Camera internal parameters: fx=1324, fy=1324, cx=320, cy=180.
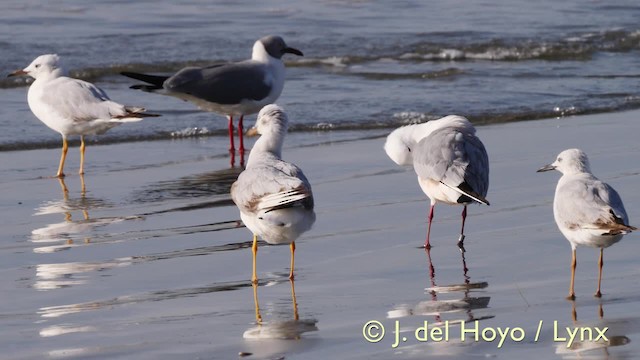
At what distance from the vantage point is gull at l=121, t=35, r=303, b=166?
1200 centimetres

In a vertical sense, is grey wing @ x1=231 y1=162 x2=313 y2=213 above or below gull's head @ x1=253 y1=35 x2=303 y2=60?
below

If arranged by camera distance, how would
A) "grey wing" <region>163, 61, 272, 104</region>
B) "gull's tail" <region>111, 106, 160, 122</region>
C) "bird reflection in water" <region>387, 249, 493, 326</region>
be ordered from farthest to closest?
"grey wing" <region>163, 61, 272, 104</region>, "gull's tail" <region>111, 106, 160, 122</region>, "bird reflection in water" <region>387, 249, 493, 326</region>

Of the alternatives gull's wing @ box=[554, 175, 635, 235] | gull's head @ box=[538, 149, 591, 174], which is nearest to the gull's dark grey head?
gull's head @ box=[538, 149, 591, 174]

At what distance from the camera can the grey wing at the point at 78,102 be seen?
10.3m

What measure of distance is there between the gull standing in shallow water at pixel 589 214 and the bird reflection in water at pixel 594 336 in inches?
18.6

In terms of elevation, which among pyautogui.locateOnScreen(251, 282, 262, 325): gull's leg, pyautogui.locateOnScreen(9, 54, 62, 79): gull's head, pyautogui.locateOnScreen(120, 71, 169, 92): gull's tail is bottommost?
pyautogui.locateOnScreen(251, 282, 262, 325): gull's leg

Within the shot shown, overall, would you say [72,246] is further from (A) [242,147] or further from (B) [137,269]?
(A) [242,147]

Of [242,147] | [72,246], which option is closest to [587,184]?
[72,246]

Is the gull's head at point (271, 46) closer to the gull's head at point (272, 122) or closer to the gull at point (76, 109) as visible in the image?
the gull at point (76, 109)

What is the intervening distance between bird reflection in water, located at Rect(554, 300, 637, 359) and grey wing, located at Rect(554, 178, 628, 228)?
51cm

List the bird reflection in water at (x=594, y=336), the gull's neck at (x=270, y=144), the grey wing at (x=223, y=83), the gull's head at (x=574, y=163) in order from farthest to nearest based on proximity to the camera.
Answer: the grey wing at (x=223, y=83)
the gull's neck at (x=270, y=144)
the gull's head at (x=574, y=163)
the bird reflection in water at (x=594, y=336)

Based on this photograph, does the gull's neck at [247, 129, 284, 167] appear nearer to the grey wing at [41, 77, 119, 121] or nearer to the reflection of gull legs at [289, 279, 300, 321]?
the reflection of gull legs at [289, 279, 300, 321]

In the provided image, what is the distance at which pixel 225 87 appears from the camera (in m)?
12.0

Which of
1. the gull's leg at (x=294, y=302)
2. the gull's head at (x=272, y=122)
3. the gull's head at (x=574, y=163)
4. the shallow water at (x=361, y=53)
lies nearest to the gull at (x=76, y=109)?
the shallow water at (x=361, y=53)
